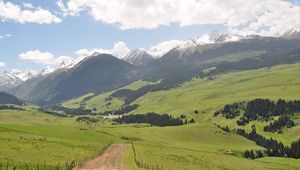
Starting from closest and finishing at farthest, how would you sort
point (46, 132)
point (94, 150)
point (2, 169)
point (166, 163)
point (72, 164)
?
point (2, 169)
point (72, 164)
point (166, 163)
point (94, 150)
point (46, 132)

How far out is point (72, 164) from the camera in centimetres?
9894

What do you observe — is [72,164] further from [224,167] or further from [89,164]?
[224,167]

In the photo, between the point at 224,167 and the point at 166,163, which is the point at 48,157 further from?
the point at 224,167

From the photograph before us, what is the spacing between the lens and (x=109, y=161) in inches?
4584

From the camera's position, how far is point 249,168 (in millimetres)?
138000

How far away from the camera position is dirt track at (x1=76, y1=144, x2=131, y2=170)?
102875mm

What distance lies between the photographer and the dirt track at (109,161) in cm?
10288

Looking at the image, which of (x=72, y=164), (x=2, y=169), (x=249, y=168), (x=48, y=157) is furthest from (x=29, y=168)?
(x=249, y=168)

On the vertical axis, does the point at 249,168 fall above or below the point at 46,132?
below

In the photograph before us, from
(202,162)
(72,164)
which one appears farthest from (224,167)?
(72,164)

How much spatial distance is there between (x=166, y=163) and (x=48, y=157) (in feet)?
119

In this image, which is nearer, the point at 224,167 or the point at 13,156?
the point at 13,156

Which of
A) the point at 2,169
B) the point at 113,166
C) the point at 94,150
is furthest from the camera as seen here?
the point at 94,150

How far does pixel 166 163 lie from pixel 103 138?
66362mm
